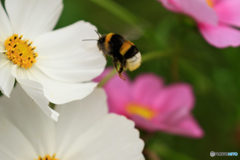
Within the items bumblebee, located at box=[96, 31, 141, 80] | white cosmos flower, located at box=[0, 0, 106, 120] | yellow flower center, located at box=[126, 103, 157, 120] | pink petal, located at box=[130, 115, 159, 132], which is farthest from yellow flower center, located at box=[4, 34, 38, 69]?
yellow flower center, located at box=[126, 103, 157, 120]

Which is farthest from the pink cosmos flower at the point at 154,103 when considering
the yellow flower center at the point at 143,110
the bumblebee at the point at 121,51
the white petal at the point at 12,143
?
the white petal at the point at 12,143

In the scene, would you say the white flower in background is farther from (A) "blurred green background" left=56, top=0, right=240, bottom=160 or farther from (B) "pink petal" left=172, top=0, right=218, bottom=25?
(B) "pink petal" left=172, top=0, right=218, bottom=25

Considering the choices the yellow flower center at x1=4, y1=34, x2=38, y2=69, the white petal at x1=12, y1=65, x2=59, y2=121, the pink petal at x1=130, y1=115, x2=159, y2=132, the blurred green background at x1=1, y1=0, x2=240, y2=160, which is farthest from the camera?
the blurred green background at x1=1, y1=0, x2=240, y2=160

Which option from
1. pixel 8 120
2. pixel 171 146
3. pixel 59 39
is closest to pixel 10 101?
pixel 8 120

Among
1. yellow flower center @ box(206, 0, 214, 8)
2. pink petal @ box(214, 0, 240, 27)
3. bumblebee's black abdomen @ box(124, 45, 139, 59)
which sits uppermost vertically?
bumblebee's black abdomen @ box(124, 45, 139, 59)

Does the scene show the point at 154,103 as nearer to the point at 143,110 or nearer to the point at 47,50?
the point at 143,110

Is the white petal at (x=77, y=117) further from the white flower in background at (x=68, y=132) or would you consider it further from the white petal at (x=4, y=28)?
the white petal at (x=4, y=28)
